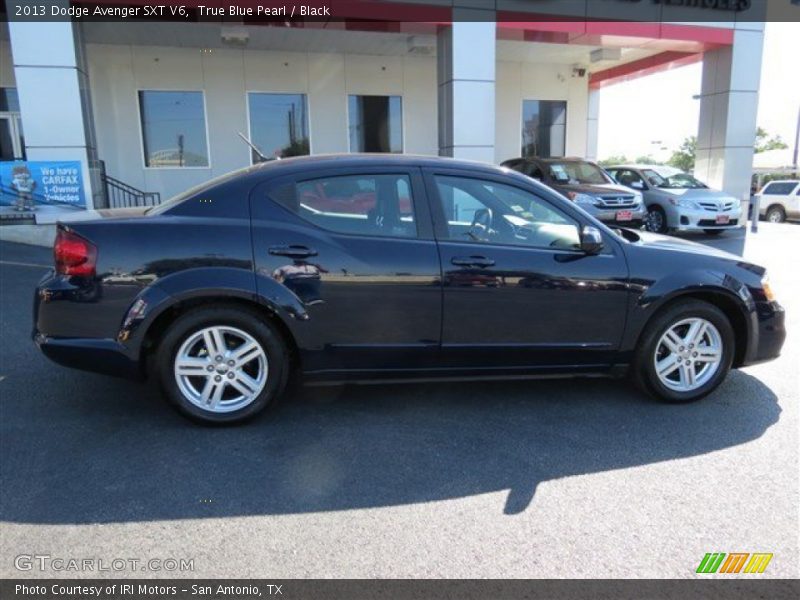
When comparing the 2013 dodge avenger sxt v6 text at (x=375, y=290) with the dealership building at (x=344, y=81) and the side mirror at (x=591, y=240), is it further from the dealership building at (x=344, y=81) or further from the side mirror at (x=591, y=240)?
the dealership building at (x=344, y=81)

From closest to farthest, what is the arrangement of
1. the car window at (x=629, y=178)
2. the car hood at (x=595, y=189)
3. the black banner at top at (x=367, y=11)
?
1. the black banner at top at (x=367, y=11)
2. the car hood at (x=595, y=189)
3. the car window at (x=629, y=178)

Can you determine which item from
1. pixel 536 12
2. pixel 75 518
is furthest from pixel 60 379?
pixel 536 12

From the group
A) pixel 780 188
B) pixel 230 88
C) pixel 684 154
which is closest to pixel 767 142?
pixel 684 154

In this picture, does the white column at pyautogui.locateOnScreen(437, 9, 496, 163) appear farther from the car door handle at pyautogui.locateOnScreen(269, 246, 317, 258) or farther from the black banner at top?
the car door handle at pyautogui.locateOnScreen(269, 246, 317, 258)

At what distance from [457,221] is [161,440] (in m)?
2.23

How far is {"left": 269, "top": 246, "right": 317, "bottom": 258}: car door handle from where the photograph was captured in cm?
364

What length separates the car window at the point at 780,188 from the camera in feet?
69.7

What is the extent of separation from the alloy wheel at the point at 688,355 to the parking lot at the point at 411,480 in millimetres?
197

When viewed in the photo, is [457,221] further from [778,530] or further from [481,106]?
[481,106]

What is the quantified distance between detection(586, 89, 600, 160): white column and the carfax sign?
15.3m

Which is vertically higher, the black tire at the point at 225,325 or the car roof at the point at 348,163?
the car roof at the point at 348,163

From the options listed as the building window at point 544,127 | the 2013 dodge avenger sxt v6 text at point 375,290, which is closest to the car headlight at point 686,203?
the building window at point 544,127

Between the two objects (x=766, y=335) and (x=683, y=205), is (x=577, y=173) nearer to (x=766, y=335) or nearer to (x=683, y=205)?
(x=683, y=205)

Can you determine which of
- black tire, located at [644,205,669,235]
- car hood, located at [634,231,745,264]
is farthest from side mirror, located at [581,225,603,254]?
black tire, located at [644,205,669,235]
